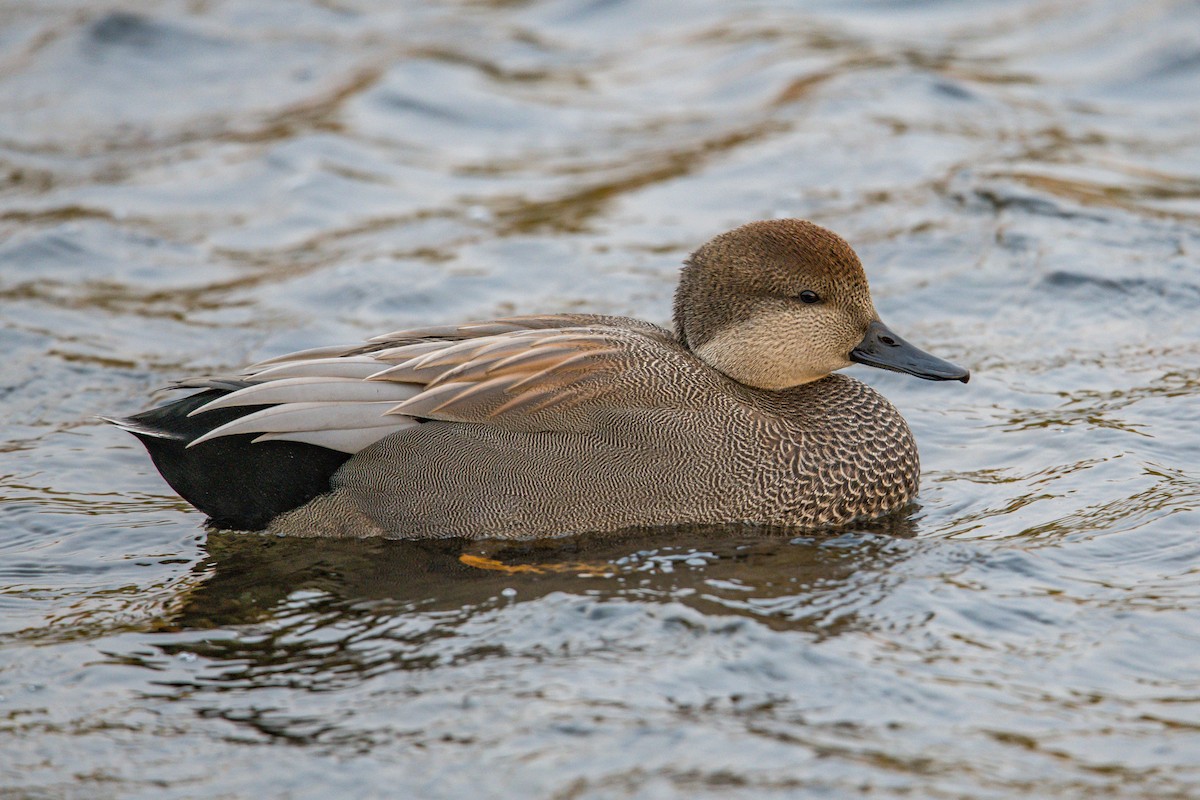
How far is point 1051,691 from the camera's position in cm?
452

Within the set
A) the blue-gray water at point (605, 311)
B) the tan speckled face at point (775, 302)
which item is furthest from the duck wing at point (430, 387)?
the blue-gray water at point (605, 311)

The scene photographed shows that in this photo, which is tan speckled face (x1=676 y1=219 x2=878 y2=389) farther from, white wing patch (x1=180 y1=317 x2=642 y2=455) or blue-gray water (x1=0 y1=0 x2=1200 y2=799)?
blue-gray water (x1=0 y1=0 x2=1200 y2=799)

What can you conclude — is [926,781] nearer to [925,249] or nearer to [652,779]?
[652,779]

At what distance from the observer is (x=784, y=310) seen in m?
6.15

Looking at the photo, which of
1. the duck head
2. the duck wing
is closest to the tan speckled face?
the duck head

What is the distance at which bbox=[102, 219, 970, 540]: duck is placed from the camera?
578cm

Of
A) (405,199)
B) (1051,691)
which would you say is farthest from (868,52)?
(1051,691)

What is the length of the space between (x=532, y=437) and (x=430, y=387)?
0.45 m

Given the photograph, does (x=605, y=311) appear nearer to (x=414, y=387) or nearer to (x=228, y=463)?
(x=414, y=387)

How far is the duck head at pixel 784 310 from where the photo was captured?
6.12 meters

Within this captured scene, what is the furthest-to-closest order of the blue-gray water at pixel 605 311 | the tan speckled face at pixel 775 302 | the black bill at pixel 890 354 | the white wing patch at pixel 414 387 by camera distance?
the black bill at pixel 890 354, the tan speckled face at pixel 775 302, the white wing patch at pixel 414 387, the blue-gray water at pixel 605 311

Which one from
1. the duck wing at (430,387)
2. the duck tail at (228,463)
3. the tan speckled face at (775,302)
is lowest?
the duck tail at (228,463)

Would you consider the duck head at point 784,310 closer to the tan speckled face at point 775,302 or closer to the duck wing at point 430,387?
the tan speckled face at point 775,302

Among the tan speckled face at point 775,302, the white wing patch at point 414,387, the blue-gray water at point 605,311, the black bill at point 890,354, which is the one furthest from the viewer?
the black bill at point 890,354
